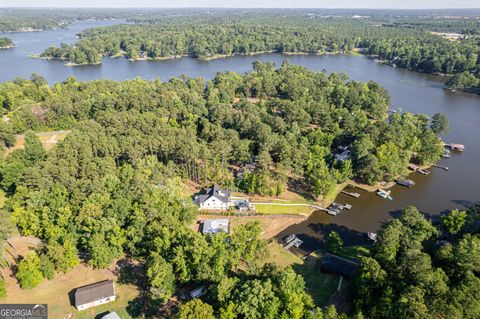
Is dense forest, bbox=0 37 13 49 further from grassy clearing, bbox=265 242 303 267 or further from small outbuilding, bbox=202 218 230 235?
grassy clearing, bbox=265 242 303 267

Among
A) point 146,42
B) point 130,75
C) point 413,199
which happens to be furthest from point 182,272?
point 146,42

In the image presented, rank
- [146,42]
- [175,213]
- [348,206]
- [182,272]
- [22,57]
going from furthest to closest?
[146,42]
[22,57]
[348,206]
[175,213]
[182,272]

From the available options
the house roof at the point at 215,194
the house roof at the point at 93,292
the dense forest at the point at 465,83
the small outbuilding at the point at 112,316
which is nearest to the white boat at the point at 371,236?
the house roof at the point at 215,194

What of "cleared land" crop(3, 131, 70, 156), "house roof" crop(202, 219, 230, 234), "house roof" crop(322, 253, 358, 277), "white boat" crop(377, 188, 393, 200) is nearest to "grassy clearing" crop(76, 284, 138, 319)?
"house roof" crop(202, 219, 230, 234)

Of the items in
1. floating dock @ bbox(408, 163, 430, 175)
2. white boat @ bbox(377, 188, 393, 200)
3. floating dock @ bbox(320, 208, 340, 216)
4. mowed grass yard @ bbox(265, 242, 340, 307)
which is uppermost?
floating dock @ bbox(408, 163, 430, 175)

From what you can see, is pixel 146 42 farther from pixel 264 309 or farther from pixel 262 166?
pixel 264 309

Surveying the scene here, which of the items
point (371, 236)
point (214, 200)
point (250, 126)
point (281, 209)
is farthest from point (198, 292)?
point (250, 126)

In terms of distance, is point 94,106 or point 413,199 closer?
point 413,199
